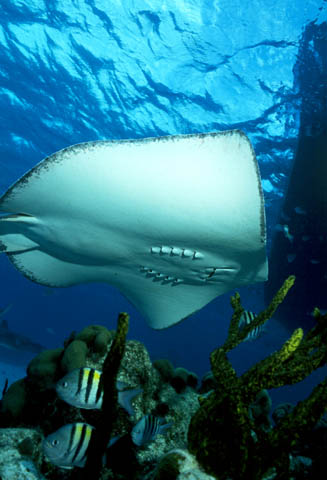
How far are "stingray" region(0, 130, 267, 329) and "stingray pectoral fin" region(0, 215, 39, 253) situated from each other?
0.04 feet

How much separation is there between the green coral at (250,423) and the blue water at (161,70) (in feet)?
35.5

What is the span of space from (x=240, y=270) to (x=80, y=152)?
2.47 m

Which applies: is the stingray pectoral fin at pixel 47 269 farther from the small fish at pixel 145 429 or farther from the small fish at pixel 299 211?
the small fish at pixel 299 211

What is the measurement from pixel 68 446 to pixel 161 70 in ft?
41.9

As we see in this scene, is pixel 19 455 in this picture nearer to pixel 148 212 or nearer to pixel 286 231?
pixel 148 212

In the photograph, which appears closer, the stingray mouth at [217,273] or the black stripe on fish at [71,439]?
the black stripe on fish at [71,439]

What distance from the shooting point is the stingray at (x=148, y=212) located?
2.51 m

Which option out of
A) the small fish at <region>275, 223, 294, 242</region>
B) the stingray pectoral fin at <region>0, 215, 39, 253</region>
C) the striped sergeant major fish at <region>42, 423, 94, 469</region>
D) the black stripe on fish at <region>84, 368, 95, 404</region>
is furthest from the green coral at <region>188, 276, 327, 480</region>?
the small fish at <region>275, 223, 294, 242</region>

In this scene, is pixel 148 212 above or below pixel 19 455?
above

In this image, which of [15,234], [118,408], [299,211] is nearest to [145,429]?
[118,408]

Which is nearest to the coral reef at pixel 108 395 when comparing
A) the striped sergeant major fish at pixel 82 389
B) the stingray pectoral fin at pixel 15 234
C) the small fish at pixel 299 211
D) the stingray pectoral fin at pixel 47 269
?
the striped sergeant major fish at pixel 82 389

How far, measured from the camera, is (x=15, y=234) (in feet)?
12.1

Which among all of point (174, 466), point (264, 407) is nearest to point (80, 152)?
point (174, 466)

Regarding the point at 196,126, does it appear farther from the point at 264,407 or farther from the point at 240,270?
the point at 264,407
